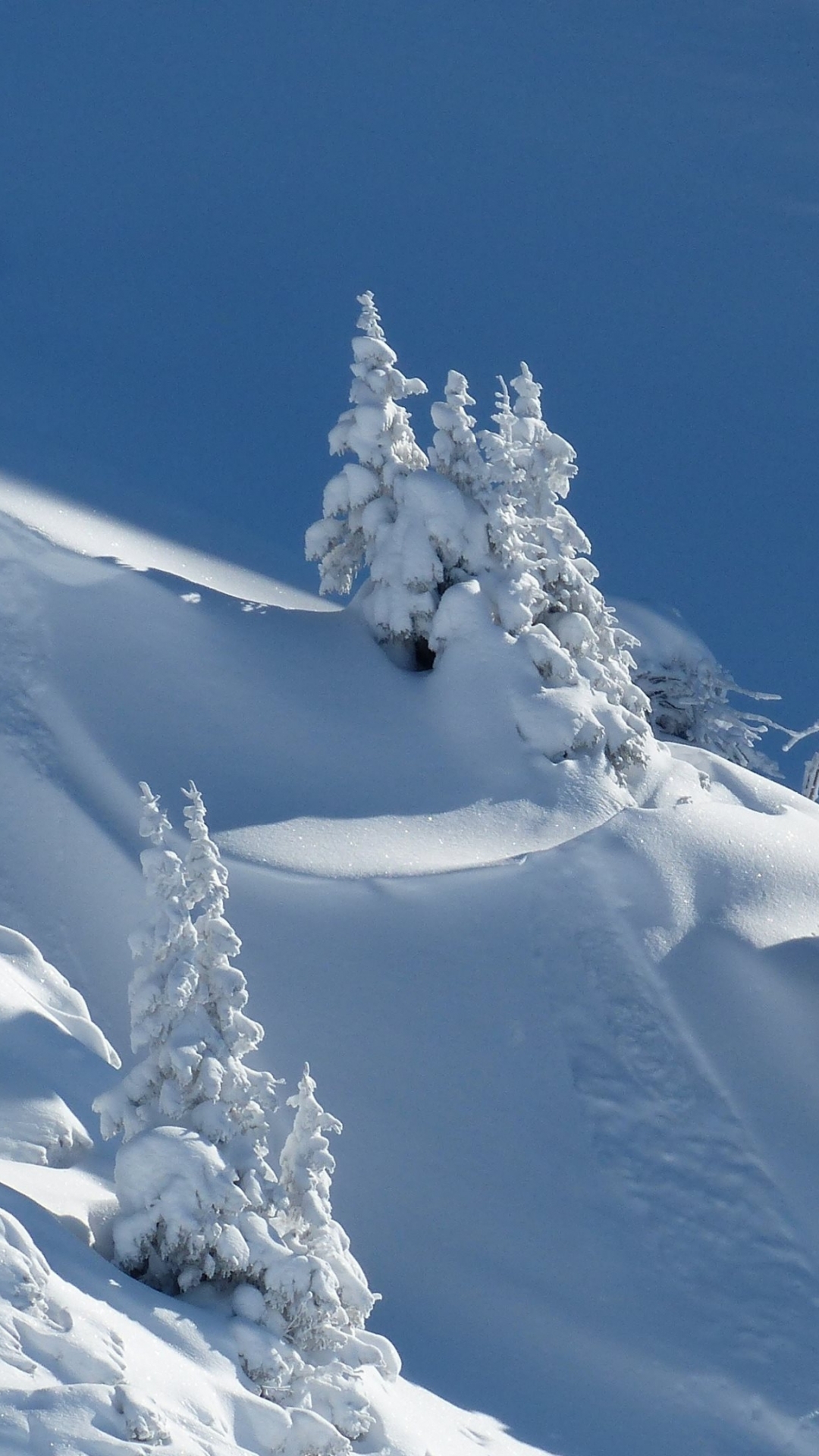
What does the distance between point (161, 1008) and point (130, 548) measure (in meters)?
12.7

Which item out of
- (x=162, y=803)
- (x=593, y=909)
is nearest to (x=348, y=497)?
(x=162, y=803)

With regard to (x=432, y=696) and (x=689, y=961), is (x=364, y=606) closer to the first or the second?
(x=432, y=696)

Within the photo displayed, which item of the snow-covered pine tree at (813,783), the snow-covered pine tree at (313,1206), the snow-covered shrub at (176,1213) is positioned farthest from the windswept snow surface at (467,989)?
the snow-covered pine tree at (813,783)

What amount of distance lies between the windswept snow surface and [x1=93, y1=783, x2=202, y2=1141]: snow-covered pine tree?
78 cm

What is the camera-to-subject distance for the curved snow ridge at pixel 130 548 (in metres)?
21.2

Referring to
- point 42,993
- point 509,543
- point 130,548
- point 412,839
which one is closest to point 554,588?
point 509,543

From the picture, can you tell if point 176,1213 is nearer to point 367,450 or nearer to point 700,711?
point 367,450

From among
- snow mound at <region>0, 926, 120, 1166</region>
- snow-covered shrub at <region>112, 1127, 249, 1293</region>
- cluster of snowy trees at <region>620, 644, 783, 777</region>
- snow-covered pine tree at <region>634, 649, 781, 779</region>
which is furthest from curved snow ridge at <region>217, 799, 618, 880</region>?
snow-covered pine tree at <region>634, 649, 781, 779</region>

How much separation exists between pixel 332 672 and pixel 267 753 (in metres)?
1.65

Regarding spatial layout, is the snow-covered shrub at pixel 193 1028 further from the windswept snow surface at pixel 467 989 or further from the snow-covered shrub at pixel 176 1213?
the windswept snow surface at pixel 467 989

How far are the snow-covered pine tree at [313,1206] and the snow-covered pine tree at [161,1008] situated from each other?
31.0 inches

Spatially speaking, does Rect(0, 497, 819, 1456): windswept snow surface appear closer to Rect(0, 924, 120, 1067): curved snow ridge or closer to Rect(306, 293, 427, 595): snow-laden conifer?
Rect(0, 924, 120, 1067): curved snow ridge

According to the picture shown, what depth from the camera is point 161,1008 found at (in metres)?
10.8

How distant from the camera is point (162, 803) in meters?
17.6
